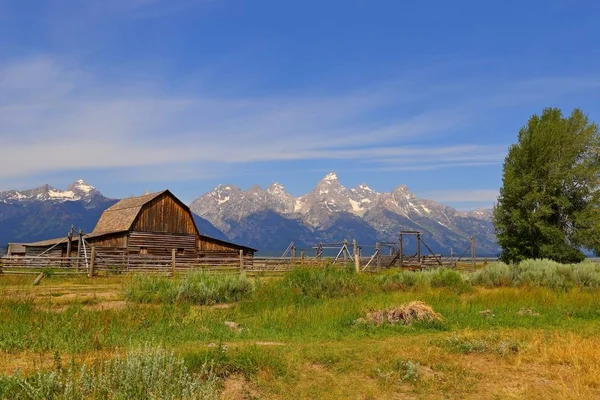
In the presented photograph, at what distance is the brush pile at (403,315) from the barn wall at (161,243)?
36650 millimetres

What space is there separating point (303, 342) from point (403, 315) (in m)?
3.76

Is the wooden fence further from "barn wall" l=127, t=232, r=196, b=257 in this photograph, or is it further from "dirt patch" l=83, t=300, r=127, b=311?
"dirt patch" l=83, t=300, r=127, b=311

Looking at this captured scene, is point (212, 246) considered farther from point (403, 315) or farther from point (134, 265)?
point (403, 315)

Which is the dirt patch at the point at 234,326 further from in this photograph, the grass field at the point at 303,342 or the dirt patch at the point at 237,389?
the dirt patch at the point at 237,389

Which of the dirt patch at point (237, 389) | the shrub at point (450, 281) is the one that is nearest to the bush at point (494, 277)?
the shrub at point (450, 281)

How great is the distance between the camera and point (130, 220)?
152ft

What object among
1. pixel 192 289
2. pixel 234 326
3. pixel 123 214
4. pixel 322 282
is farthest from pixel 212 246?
pixel 234 326

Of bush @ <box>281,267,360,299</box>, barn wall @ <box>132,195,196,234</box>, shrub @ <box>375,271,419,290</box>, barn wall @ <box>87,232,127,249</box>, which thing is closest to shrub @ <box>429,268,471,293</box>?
shrub @ <box>375,271,419,290</box>

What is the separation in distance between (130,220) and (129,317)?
35162 mm

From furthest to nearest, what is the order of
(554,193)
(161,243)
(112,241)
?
1. (161,243)
2. (112,241)
3. (554,193)

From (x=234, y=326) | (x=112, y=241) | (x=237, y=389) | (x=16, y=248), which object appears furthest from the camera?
(x=16, y=248)

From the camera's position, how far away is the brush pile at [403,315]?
13.5 m

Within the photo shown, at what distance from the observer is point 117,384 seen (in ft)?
23.1

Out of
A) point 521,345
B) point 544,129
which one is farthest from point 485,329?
point 544,129
